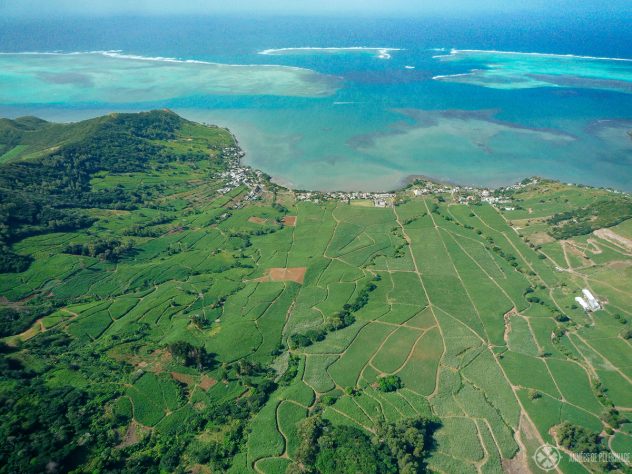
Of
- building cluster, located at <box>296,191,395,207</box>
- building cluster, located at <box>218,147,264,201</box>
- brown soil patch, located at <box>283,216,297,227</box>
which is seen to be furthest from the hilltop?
building cluster, located at <box>218,147,264,201</box>

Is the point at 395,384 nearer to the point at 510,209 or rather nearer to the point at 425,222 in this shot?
the point at 425,222

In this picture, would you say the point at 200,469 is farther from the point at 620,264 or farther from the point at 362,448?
the point at 620,264

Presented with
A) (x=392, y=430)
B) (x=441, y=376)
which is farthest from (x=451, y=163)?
(x=392, y=430)

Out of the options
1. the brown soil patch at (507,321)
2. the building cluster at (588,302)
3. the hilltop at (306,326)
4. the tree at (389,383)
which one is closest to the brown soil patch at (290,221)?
the hilltop at (306,326)

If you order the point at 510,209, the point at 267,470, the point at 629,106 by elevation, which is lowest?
the point at 267,470

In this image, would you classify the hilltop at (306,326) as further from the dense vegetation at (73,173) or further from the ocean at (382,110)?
the ocean at (382,110)

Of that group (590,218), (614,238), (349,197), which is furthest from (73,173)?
(614,238)
